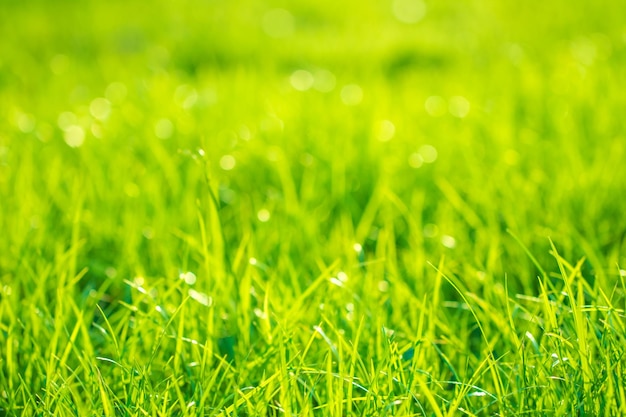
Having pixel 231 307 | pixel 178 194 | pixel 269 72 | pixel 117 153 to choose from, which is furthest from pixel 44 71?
pixel 231 307

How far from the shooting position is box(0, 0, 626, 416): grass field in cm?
125

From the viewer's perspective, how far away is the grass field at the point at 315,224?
49.4 inches

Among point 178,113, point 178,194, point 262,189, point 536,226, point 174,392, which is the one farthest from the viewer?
point 178,113

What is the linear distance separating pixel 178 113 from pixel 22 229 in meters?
1.03

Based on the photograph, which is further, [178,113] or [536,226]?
[178,113]

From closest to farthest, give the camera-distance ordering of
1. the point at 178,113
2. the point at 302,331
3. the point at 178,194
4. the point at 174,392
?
the point at 174,392 < the point at 302,331 < the point at 178,194 < the point at 178,113

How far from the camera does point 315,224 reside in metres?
1.93

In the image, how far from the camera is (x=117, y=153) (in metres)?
2.44

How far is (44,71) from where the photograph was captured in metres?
3.64

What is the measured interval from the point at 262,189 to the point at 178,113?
69 centimetres

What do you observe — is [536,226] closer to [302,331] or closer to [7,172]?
[302,331]

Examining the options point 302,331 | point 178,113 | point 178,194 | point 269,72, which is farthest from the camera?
point 269,72

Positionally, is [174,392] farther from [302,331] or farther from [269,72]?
[269,72]

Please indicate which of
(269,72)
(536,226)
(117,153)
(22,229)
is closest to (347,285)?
(536,226)
